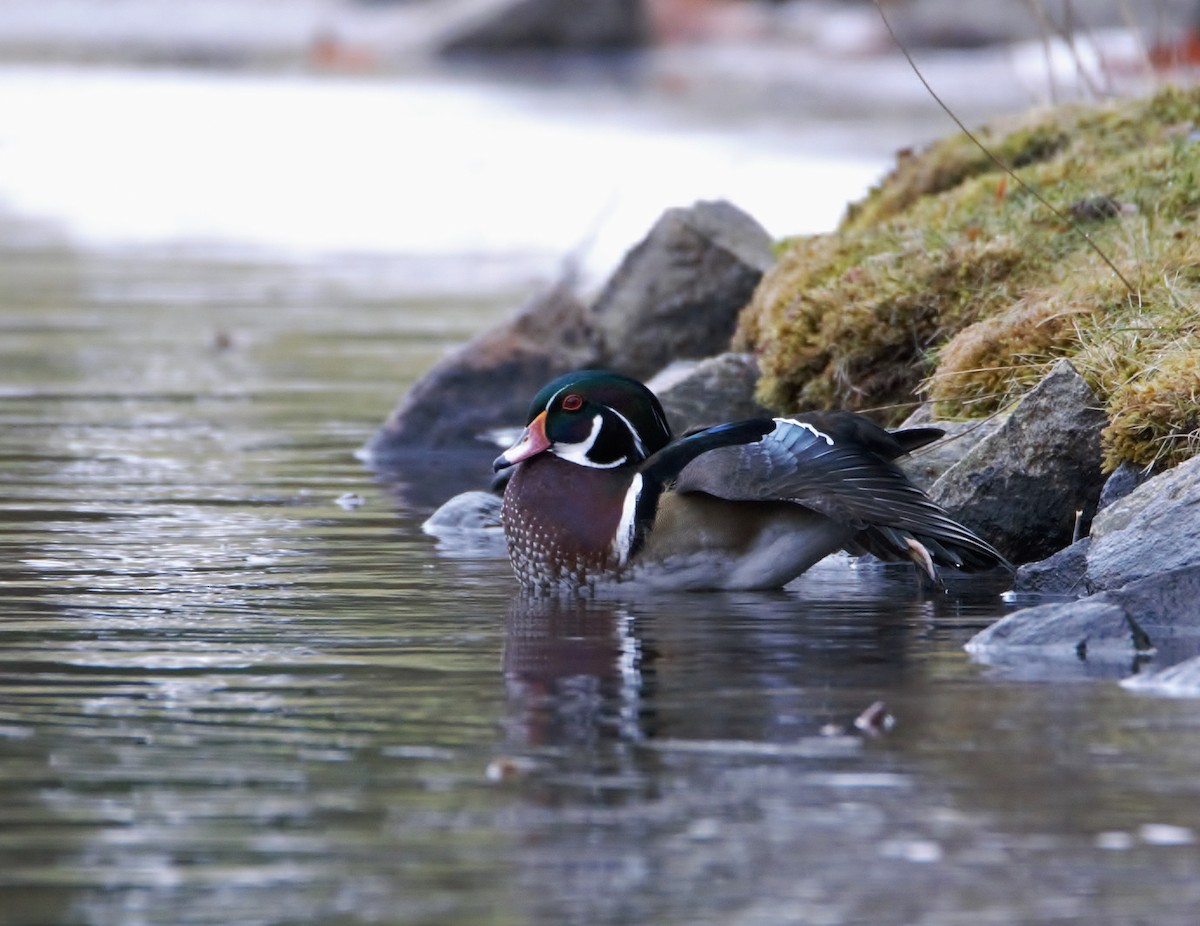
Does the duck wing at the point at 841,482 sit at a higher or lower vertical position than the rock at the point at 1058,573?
higher

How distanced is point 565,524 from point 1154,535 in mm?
1855

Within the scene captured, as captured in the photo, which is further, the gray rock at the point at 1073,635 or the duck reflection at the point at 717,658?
the gray rock at the point at 1073,635

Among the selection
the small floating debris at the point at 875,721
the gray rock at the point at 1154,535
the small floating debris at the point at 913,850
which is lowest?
the small floating debris at the point at 913,850

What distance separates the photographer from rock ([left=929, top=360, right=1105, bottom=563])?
794 cm

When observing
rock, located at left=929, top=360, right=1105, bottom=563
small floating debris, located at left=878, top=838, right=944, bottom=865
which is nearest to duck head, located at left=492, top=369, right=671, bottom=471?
rock, located at left=929, top=360, right=1105, bottom=563

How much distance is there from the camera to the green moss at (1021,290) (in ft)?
26.9

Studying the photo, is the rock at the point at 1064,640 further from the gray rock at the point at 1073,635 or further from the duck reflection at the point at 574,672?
the duck reflection at the point at 574,672

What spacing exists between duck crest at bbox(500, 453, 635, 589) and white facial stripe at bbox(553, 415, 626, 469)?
0.02 metres

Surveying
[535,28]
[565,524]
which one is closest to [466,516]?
[565,524]

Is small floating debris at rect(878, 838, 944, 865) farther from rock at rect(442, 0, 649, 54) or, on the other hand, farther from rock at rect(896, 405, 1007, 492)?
rock at rect(442, 0, 649, 54)

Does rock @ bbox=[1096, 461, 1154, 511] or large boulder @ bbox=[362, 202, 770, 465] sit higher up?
large boulder @ bbox=[362, 202, 770, 465]

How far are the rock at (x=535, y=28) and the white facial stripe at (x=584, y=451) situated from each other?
153 ft

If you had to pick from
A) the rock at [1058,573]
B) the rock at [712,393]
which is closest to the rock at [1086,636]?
the rock at [1058,573]

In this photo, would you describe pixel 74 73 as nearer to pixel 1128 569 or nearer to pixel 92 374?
pixel 92 374
